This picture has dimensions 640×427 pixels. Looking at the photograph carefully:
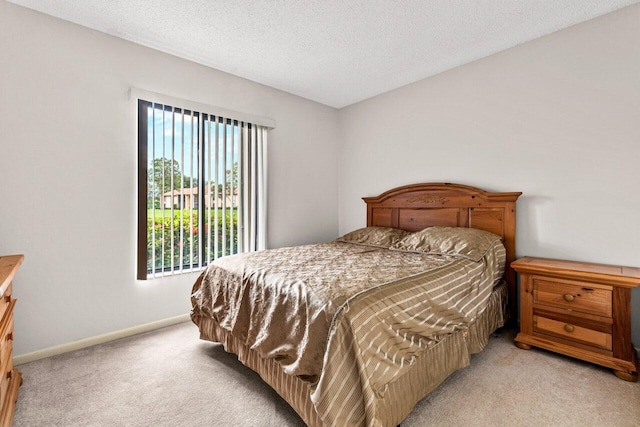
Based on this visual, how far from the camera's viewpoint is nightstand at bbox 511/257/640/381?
182 cm

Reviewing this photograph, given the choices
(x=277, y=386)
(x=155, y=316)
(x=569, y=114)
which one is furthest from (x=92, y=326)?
(x=569, y=114)

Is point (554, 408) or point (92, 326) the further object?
point (92, 326)

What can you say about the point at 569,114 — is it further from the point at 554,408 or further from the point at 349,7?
the point at 554,408

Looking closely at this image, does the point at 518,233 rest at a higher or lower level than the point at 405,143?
lower

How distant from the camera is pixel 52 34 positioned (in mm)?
2193

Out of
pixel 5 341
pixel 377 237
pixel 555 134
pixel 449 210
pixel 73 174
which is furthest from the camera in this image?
pixel 377 237

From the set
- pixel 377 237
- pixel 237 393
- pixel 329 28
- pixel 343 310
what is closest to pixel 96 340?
pixel 237 393

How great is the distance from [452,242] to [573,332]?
97 centimetres

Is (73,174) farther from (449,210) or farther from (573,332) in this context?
(573,332)

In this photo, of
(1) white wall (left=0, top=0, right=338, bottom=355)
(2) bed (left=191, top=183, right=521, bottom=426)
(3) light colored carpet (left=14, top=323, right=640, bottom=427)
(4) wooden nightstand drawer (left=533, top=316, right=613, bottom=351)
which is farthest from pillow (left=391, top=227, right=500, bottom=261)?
(1) white wall (left=0, top=0, right=338, bottom=355)

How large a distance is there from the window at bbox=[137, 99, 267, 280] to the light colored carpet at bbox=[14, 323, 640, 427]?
0.88 metres

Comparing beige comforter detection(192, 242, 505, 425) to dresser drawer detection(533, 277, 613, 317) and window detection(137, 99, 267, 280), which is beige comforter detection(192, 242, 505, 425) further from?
window detection(137, 99, 267, 280)

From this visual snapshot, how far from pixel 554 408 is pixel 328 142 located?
3543 mm

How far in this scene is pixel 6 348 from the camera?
1444 millimetres
